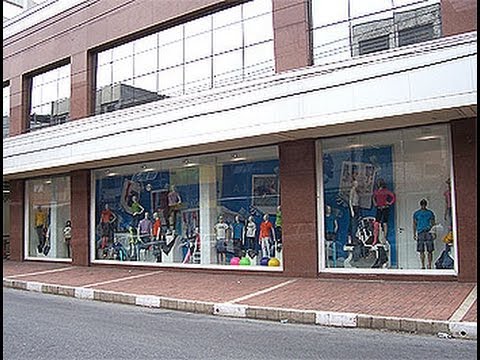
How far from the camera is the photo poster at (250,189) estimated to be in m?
12.4

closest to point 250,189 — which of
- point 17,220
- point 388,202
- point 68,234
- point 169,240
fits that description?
point 169,240

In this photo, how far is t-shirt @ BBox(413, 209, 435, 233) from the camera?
10.6 meters

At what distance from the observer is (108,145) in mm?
13922

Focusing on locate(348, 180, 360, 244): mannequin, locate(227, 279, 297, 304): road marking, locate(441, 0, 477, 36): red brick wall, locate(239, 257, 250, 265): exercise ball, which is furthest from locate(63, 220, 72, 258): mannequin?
locate(441, 0, 477, 36): red brick wall

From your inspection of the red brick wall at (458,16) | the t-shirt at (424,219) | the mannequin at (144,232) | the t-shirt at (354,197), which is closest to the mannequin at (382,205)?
the t-shirt at (354,197)

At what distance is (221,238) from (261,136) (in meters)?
3.33

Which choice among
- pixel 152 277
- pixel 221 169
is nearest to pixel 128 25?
pixel 221 169

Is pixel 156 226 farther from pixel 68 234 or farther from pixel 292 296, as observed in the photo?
pixel 292 296

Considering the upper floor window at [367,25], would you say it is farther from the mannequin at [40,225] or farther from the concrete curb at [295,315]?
the mannequin at [40,225]

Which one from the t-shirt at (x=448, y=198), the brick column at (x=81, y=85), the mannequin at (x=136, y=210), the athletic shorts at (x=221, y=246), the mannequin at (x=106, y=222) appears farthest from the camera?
the brick column at (x=81, y=85)

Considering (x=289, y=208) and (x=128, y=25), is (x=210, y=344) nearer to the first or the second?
(x=289, y=208)

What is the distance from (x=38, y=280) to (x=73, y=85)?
21.6 ft

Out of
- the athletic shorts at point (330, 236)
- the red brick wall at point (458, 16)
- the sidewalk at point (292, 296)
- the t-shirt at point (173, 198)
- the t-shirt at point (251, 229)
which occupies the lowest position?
the sidewalk at point (292, 296)

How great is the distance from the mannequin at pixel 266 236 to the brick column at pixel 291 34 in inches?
143
